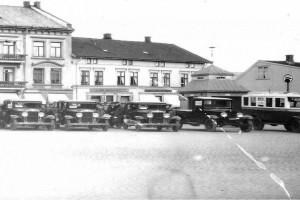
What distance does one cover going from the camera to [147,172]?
1180 cm

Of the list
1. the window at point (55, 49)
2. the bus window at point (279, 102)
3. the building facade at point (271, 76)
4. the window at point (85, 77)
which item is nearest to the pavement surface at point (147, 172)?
the bus window at point (279, 102)

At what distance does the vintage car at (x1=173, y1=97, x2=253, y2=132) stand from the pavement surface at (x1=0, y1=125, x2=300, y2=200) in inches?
380

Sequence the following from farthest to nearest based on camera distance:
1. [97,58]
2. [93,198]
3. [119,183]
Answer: [97,58] < [119,183] < [93,198]

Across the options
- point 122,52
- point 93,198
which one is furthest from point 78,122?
point 122,52

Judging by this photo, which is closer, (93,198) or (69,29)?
(93,198)

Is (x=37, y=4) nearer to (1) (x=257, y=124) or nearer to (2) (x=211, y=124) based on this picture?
(1) (x=257, y=124)

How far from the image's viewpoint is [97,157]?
14.7m

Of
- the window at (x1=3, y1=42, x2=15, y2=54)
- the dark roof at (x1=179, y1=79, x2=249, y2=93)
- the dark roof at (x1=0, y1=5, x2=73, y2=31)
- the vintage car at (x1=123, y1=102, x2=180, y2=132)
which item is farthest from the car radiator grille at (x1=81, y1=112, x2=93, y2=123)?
the window at (x1=3, y1=42, x2=15, y2=54)

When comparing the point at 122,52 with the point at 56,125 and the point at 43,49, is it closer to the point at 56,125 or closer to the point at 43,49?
the point at 43,49

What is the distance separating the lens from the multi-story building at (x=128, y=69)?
5581 cm

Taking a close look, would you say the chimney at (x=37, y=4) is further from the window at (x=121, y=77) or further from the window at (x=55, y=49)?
the window at (x=121, y=77)

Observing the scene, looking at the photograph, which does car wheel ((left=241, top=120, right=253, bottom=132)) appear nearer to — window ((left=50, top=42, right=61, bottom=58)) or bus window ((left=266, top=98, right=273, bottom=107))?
bus window ((left=266, top=98, right=273, bottom=107))

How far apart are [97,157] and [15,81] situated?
38.7m

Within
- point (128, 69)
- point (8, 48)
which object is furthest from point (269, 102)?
point (8, 48)
